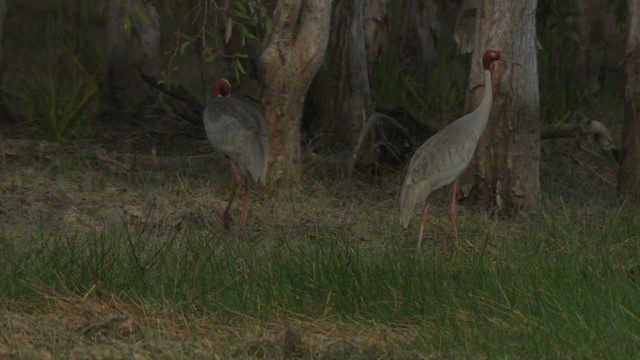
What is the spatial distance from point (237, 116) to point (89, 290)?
386 centimetres

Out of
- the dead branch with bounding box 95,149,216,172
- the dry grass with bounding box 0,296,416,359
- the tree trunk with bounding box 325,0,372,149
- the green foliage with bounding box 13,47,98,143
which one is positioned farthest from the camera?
the tree trunk with bounding box 325,0,372,149

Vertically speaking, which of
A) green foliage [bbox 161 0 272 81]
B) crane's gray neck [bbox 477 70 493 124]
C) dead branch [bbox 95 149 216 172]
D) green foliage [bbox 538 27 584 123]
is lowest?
dead branch [bbox 95 149 216 172]

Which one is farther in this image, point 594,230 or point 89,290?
point 594,230

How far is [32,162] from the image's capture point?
11.3 m

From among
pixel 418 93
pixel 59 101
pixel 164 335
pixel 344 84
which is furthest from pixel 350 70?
pixel 164 335

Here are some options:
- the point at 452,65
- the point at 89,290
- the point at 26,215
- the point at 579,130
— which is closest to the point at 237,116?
the point at 26,215

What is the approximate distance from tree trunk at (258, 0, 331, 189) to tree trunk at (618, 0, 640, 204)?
2178 mm

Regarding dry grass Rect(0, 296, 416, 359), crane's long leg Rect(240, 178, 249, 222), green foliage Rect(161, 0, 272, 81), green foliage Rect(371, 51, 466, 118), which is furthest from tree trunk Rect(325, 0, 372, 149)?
dry grass Rect(0, 296, 416, 359)

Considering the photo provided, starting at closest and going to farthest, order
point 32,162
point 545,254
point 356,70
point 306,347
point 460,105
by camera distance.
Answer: point 306,347
point 545,254
point 32,162
point 356,70
point 460,105

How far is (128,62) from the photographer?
44.0 ft

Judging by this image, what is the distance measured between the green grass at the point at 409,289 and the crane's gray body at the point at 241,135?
2.41 m

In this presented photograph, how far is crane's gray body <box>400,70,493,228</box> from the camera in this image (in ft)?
29.8

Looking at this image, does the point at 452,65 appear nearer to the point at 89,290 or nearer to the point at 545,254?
the point at 545,254

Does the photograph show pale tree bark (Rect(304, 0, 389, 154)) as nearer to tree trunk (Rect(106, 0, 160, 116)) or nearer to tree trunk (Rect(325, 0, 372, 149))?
tree trunk (Rect(325, 0, 372, 149))
